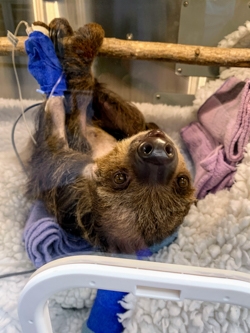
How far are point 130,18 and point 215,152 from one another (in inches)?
21.8

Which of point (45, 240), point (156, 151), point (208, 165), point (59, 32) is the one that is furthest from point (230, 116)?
point (45, 240)

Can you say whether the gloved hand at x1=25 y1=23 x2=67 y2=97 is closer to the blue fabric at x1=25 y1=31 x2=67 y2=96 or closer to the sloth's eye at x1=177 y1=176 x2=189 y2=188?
the blue fabric at x1=25 y1=31 x2=67 y2=96

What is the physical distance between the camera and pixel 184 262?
0.74 meters

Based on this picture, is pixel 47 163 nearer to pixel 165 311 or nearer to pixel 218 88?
pixel 165 311

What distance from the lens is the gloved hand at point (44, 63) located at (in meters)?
1.00

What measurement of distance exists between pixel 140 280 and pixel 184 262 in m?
0.23

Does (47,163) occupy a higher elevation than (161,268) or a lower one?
lower

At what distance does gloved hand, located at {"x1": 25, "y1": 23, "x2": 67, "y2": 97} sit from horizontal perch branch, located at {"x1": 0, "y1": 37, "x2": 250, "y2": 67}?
18 cm

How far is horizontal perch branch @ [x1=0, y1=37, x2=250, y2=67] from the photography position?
116 centimetres

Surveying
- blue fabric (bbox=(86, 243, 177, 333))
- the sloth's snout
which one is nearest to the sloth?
the sloth's snout

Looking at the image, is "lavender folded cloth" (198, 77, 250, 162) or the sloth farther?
"lavender folded cloth" (198, 77, 250, 162)

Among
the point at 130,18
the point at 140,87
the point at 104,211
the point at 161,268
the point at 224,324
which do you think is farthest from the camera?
the point at 140,87

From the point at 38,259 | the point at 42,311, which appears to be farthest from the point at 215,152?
the point at 42,311

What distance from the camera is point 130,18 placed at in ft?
4.09
